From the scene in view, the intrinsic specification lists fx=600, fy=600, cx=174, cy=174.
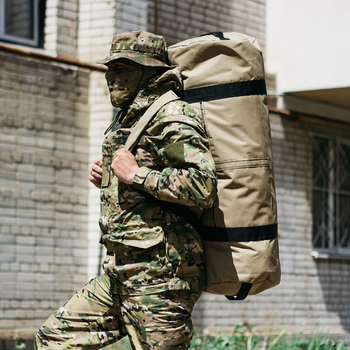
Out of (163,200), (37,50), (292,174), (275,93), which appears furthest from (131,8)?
(163,200)

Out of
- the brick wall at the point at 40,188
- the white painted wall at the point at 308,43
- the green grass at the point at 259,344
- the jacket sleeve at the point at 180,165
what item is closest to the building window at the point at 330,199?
the white painted wall at the point at 308,43

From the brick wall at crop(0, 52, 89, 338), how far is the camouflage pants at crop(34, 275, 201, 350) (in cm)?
245

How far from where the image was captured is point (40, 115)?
5.45m

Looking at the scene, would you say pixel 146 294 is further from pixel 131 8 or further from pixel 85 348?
pixel 131 8

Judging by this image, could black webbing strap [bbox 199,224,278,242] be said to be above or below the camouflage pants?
above

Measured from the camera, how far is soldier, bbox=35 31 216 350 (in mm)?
2641

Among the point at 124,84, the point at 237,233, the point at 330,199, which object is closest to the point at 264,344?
the point at 237,233

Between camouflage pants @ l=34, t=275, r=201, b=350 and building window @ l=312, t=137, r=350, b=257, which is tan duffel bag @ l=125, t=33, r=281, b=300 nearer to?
camouflage pants @ l=34, t=275, r=201, b=350

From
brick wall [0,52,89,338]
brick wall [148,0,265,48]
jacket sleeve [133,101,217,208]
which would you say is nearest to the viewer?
jacket sleeve [133,101,217,208]

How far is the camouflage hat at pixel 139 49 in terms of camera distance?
2.80 m

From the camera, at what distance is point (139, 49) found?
284 cm

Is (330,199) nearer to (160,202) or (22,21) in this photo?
(22,21)

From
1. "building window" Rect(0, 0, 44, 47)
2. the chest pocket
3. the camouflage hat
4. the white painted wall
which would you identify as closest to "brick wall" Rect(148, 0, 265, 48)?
the white painted wall

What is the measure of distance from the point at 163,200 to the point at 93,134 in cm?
316
